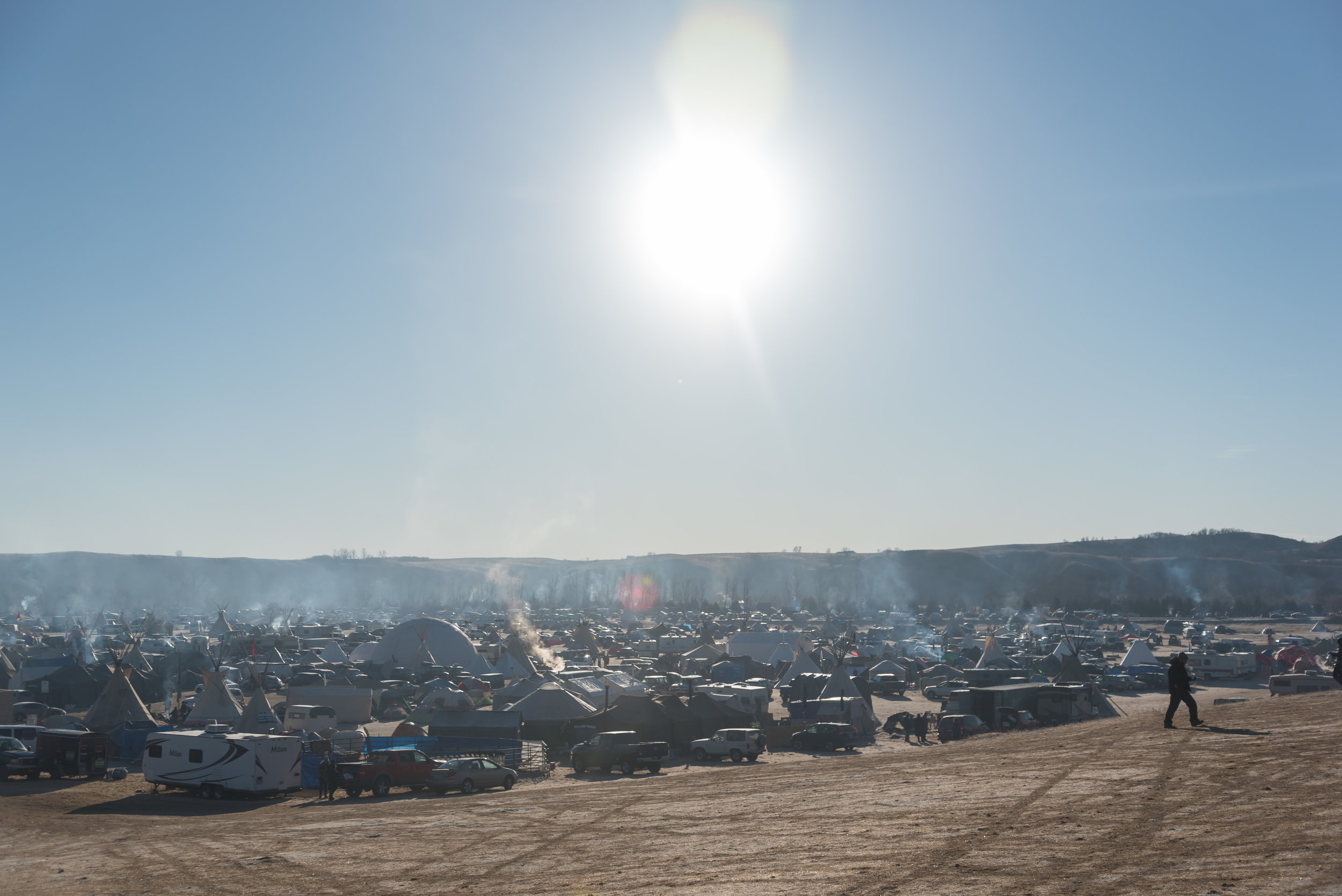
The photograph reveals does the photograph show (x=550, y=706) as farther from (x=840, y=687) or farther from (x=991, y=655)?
(x=991, y=655)

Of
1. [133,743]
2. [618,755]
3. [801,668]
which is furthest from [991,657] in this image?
[133,743]

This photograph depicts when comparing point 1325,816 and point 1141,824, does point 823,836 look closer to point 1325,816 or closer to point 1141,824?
point 1141,824

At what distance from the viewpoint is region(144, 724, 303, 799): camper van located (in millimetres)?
22609

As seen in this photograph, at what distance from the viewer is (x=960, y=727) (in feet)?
102

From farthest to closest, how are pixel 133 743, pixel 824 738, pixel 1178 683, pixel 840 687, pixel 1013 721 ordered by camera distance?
pixel 840 687
pixel 1013 721
pixel 824 738
pixel 133 743
pixel 1178 683

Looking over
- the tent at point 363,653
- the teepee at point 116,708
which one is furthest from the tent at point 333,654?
the teepee at point 116,708

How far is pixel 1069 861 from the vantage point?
381 inches

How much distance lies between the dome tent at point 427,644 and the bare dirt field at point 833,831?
39858 millimetres

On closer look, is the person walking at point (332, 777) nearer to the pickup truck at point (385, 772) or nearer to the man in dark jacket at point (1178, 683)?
the pickup truck at point (385, 772)

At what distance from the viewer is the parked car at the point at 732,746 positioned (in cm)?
2827

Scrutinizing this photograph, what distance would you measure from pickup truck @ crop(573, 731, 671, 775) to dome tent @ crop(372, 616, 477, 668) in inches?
1437

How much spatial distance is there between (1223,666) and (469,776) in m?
45.5

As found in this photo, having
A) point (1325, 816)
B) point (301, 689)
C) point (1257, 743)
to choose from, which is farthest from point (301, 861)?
point (301, 689)

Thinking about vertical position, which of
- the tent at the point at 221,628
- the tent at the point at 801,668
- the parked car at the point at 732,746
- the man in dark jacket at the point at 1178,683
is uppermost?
the man in dark jacket at the point at 1178,683
